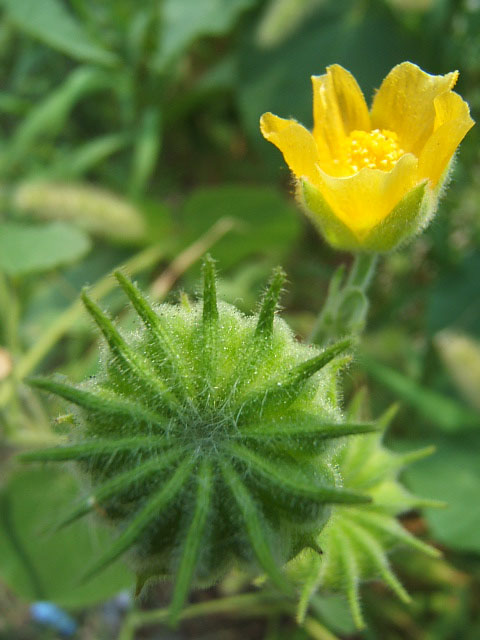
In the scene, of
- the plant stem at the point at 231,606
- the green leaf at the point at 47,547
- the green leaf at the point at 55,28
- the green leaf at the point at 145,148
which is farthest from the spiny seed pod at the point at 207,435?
the green leaf at the point at 55,28

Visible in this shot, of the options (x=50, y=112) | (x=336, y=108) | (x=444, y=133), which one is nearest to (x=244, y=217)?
(x=50, y=112)

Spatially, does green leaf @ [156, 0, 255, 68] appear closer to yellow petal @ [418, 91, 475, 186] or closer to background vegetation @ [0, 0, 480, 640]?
background vegetation @ [0, 0, 480, 640]

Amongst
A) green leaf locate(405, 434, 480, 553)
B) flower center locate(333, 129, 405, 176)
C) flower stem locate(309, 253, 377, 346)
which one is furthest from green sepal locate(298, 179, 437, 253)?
green leaf locate(405, 434, 480, 553)

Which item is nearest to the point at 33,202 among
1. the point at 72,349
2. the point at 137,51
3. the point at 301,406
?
the point at 72,349

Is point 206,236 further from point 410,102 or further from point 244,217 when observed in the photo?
point 410,102

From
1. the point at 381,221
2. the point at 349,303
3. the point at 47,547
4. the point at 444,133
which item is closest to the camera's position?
the point at 444,133

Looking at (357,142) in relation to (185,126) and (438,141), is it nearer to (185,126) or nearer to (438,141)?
(438,141)

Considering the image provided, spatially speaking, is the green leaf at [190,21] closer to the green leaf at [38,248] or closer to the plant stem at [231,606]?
the green leaf at [38,248]
